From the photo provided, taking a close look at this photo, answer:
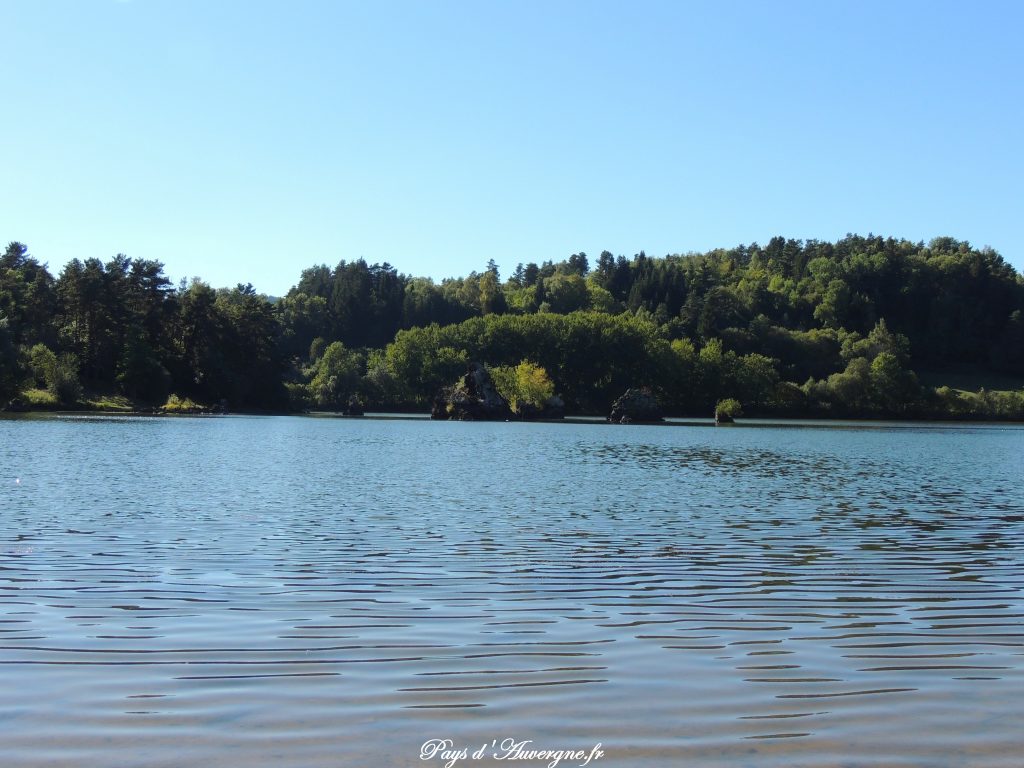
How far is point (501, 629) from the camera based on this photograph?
1237 cm

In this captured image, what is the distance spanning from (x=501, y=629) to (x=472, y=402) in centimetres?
13413

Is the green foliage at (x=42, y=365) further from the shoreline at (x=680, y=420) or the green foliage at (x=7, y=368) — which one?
the green foliage at (x=7, y=368)

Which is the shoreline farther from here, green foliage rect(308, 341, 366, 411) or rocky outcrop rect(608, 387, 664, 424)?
green foliage rect(308, 341, 366, 411)

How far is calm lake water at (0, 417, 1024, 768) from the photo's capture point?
837 cm

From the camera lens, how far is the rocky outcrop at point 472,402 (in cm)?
14600

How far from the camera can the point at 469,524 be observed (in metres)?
23.2

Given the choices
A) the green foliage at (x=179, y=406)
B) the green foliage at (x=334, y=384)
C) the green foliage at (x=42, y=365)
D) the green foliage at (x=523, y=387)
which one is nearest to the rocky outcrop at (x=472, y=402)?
the green foliage at (x=523, y=387)

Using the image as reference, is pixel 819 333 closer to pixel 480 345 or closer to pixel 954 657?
pixel 480 345

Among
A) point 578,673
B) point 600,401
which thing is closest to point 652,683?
point 578,673

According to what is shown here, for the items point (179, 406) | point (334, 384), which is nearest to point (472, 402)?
point (334, 384)

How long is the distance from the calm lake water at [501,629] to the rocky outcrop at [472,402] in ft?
382

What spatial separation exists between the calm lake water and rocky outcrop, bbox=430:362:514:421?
116m

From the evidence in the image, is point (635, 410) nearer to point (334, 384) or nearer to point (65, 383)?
point (334, 384)

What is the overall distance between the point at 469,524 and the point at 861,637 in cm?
1216
